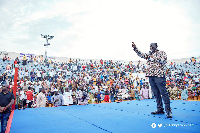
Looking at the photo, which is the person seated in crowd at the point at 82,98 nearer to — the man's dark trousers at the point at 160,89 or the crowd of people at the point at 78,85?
the crowd of people at the point at 78,85

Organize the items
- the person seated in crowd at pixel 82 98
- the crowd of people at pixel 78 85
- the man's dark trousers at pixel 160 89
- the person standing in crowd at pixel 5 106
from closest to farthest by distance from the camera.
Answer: the person standing in crowd at pixel 5 106 < the man's dark trousers at pixel 160 89 < the person seated in crowd at pixel 82 98 < the crowd of people at pixel 78 85

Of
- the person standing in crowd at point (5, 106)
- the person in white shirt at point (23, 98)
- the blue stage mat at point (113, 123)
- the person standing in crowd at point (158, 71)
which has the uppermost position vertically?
the person standing in crowd at point (158, 71)

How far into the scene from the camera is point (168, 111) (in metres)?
2.84

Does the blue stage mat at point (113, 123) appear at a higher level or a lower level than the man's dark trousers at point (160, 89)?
lower

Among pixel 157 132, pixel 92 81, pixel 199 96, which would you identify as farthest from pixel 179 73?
pixel 157 132

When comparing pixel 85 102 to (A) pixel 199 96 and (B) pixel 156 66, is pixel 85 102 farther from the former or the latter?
(A) pixel 199 96

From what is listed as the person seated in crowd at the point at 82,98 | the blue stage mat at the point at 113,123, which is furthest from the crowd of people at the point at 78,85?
the blue stage mat at the point at 113,123

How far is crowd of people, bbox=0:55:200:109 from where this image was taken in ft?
23.9

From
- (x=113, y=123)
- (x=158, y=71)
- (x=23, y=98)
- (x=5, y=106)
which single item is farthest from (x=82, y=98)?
(x=158, y=71)

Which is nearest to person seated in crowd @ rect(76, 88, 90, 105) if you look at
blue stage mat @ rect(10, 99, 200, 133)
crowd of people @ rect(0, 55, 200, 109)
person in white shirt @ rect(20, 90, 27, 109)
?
crowd of people @ rect(0, 55, 200, 109)

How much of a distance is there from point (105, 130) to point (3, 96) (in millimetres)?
2033

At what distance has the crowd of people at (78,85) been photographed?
287 inches

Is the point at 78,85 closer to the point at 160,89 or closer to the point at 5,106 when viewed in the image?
the point at 5,106

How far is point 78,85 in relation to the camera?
1223 cm
